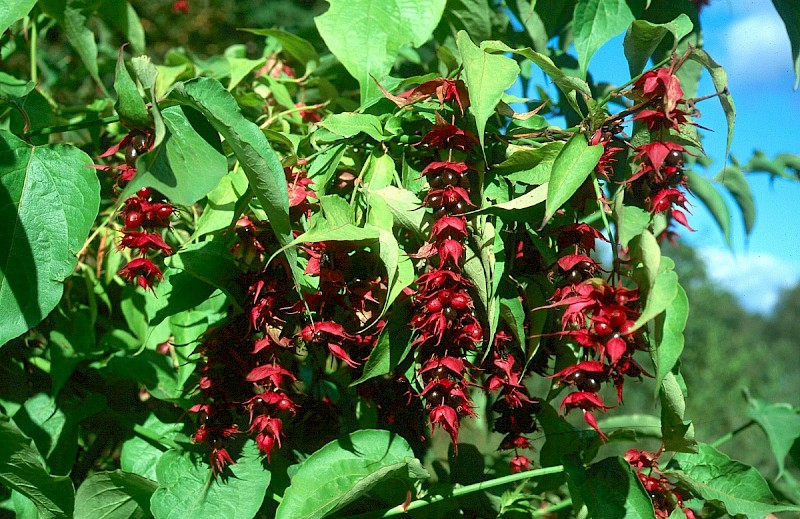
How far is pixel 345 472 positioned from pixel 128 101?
370mm

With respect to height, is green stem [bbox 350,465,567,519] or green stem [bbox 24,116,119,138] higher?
green stem [bbox 24,116,119,138]

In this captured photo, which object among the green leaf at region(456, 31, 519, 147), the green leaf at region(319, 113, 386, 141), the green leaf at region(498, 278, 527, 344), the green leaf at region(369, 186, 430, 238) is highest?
the green leaf at region(456, 31, 519, 147)

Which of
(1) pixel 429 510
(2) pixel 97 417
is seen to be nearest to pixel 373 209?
(1) pixel 429 510

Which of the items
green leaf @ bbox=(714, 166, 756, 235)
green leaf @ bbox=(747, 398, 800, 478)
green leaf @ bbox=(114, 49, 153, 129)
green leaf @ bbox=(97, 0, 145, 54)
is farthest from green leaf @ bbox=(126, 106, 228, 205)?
green leaf @ bbox=(714, 166, 756, 235)

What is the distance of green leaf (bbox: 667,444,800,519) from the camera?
693 millimetres

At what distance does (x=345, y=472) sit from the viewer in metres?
0.65

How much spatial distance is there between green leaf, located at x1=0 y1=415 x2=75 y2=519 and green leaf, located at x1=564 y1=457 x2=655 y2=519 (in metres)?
0.48

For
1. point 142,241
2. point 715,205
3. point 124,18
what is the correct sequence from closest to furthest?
point 142,241
point 124,18
point 715,205

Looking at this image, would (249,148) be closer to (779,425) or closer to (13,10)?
(13,10)

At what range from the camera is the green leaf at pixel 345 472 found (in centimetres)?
62

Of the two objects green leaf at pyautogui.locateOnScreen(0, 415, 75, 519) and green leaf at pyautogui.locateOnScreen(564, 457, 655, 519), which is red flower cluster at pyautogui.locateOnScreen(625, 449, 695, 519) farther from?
green leaf at pyautogui.locateOnScreen(0, 415, 75, 519)

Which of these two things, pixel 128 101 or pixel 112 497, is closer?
pixel 128 101

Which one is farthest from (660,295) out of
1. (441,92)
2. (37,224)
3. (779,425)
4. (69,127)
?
(779,425)

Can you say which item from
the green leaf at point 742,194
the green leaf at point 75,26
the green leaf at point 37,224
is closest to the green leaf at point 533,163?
the green leaf at point 37,224
